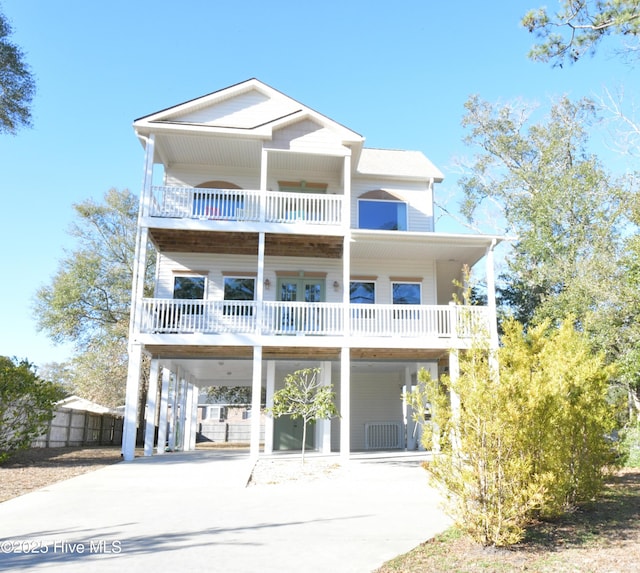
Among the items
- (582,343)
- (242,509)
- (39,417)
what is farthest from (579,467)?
(39,417)

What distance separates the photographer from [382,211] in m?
19.2

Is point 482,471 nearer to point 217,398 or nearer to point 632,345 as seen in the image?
point 632,345

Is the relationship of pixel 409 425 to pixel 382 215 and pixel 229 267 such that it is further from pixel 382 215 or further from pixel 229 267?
pixel 229 267

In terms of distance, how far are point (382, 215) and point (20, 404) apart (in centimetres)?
1258

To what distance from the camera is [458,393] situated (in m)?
5.69

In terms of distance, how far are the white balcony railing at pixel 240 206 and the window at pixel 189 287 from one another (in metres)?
2.64

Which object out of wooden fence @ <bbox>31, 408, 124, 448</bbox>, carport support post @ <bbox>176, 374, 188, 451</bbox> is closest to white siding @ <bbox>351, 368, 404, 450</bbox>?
carport support post @ <bbox>176, 374, 188, 451</bbox>

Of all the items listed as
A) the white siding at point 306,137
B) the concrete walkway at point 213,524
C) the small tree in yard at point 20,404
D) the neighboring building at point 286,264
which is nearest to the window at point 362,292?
the neighboring building at point 286,264

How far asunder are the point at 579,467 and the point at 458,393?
3.12 meters

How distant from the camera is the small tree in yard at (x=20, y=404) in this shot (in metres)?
12.4

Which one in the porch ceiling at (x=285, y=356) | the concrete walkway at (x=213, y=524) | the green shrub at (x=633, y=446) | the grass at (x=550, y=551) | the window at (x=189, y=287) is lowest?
the concrete walkway at (x=213, y=524)

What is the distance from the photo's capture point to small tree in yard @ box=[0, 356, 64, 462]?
12.4m

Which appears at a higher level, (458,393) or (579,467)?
(458,393)

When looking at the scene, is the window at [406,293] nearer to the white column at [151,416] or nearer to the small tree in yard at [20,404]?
the white column at [151,416]
